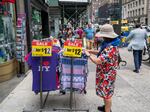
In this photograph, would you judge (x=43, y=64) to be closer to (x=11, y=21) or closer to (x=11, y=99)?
(x=11, y=99)

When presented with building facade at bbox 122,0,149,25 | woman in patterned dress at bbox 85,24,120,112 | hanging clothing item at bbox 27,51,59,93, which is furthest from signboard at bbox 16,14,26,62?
building facade at bbox 122,0,149,25

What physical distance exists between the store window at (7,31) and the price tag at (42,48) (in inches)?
120

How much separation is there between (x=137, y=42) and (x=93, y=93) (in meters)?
3.07

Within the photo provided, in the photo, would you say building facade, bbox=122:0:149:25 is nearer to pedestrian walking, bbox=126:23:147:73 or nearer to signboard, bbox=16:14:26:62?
pedestrian walking, bbox=126:23:147:73

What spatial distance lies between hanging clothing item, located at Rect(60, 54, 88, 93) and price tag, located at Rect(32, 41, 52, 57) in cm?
27

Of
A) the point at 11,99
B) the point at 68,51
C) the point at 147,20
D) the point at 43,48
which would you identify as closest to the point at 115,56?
the point at 68,51

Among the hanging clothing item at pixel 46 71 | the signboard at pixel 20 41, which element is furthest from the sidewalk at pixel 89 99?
the signboard at pixel 20 41

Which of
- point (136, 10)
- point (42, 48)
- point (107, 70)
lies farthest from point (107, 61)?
point (136, 10)

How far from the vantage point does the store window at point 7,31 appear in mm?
7422

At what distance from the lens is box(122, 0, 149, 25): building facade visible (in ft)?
249

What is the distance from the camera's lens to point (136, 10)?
281ft

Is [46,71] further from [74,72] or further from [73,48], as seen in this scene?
[73,48]

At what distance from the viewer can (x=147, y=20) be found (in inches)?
2926

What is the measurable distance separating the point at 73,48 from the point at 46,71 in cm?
73
